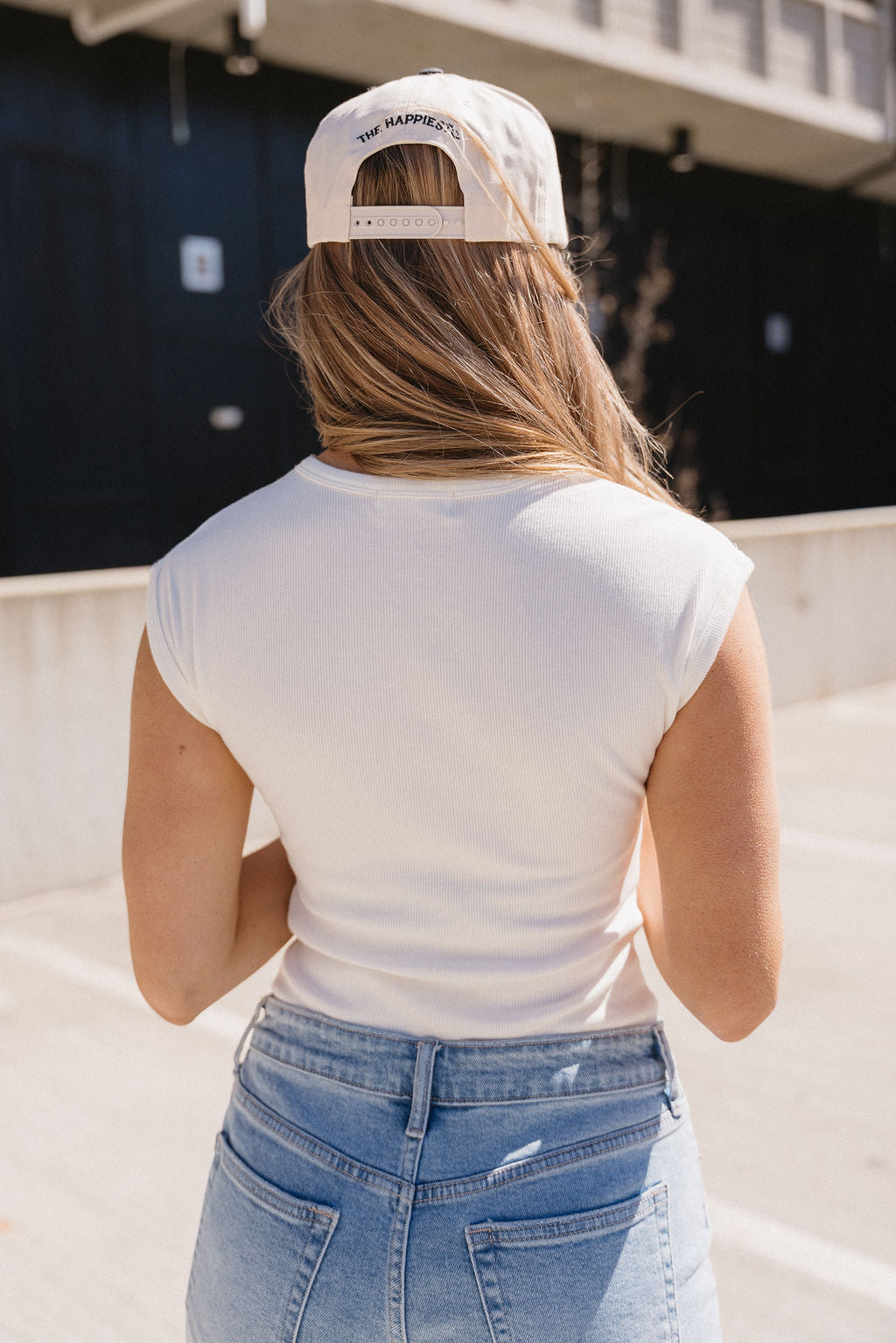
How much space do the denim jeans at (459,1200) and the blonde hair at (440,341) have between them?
1.57 feet

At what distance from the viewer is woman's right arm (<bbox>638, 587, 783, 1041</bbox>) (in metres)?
0.96

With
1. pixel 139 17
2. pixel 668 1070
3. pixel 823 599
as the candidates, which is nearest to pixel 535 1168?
pixel 668 1070

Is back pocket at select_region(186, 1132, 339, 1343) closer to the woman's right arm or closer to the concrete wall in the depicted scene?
the woman's right arm

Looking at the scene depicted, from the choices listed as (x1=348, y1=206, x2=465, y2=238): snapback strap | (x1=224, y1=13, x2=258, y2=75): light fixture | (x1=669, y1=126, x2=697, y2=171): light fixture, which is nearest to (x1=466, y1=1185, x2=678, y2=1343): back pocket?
(x1=348, y1=206, x2=465, y2=238): snapback strap

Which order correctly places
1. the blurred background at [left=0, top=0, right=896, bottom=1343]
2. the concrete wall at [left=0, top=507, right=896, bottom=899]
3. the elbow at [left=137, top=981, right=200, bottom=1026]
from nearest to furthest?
the elbow at [left=137, top=981, right=200, bottom=1026] < the blurred background at [left=0, top=0, right=896, bottom=1343] < the concrete wall at [left=0, top=507, right=896, bottom=899]

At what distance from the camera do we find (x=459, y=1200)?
972 mm

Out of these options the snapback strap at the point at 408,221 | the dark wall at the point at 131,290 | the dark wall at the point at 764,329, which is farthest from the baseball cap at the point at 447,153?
the dark wall at the point at 764,329

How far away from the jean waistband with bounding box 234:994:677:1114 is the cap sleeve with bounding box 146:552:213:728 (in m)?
0.29

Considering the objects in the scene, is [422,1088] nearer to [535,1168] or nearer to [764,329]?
[535,1168]

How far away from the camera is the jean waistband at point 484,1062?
1015 mm

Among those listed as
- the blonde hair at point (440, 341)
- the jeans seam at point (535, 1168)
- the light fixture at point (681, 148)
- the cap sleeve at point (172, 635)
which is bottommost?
the jeans seam at point (535, 1168)

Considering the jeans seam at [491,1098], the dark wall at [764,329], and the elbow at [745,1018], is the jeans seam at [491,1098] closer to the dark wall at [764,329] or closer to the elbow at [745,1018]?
the elbow at [745,1018]

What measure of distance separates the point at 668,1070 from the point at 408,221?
73 cm

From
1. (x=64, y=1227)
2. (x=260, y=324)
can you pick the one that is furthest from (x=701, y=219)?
(x=64, y=1227)
